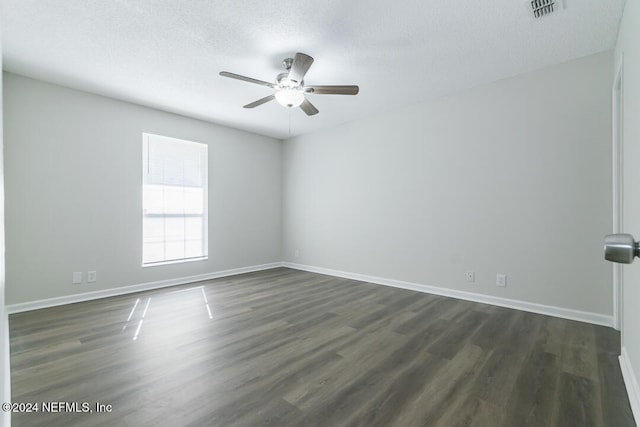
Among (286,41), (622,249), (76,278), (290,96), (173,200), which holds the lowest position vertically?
(76,278)

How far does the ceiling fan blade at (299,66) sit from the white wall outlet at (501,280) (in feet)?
10.3

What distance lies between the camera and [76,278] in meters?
3.66

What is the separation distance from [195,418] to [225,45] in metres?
2.93

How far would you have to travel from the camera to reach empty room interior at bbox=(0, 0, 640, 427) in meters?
1.84

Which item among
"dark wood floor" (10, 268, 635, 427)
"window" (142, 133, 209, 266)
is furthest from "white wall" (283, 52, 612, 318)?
"window" (142, 133, 209, 266)

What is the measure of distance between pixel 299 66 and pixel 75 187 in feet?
10.6

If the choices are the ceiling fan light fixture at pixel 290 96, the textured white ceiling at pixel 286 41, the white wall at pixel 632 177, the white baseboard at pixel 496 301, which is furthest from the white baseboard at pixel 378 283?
the ceiling fan light fixture at pixel 290 96

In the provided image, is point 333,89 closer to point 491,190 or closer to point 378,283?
point 491,190

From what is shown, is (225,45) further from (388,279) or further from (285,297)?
(388,279)

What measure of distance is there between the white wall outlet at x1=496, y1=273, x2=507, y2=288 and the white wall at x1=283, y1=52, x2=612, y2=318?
0.05m

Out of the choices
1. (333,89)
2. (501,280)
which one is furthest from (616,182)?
(333,89)

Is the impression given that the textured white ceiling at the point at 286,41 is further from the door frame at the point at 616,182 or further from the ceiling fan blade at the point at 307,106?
the door frame at the point at 616,182

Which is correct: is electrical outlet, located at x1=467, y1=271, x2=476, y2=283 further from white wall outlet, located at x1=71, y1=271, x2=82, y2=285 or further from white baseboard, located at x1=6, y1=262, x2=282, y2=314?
white wall outlet, located at x1=71, y1=271, x2=82, y2=285

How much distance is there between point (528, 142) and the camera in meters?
3.28
